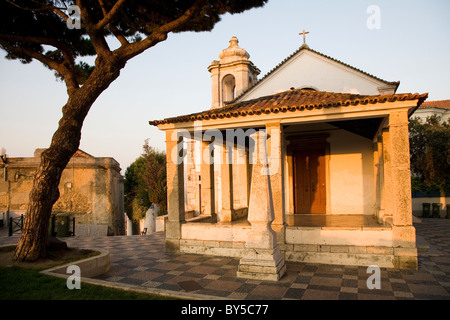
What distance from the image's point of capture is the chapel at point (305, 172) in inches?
260

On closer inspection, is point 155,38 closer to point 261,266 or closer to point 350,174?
point 261,266

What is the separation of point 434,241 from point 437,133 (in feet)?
30.4

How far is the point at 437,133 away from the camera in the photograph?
16.7m

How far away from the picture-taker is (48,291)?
4.59 metres

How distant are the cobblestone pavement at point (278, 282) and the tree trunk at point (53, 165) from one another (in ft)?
4.88

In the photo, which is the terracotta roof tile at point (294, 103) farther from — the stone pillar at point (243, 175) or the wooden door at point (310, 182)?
the stone pillar at point (243, 175)

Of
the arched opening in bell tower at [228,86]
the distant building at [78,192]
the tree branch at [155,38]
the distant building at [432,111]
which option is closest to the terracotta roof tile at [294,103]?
the tree branch at [155,38]

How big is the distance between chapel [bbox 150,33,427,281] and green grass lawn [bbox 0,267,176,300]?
2.40 metres

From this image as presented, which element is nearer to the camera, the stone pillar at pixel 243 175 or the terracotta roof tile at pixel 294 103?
the terracotta roof tile at pixel 294 103

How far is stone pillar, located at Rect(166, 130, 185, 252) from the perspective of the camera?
8.59 meters

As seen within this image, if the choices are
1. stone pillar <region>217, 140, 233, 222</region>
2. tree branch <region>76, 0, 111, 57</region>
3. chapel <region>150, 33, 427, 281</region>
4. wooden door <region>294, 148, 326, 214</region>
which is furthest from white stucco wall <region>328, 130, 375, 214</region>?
tree branch <region>76, 0, 111, 57</region>

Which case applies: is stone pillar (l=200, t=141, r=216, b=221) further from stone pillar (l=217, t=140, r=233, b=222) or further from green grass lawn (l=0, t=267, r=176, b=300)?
green grass lawn (l=0, t=267, r=176, b=300)

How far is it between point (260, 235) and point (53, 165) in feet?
14.1
